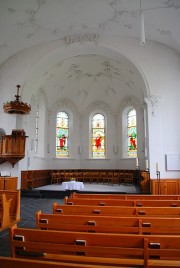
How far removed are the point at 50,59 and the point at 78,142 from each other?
6668 millimetres

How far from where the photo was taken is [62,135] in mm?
16828

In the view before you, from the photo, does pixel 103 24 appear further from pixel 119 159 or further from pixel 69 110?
pixel 119 159

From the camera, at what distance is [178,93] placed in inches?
426

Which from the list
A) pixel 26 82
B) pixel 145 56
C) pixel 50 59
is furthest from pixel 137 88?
pixel 26 82

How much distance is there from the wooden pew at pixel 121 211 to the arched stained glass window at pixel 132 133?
12.0m

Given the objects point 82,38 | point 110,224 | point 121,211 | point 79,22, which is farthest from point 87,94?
point 110,224

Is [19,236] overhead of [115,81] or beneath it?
beneath

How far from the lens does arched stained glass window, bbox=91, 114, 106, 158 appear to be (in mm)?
17156

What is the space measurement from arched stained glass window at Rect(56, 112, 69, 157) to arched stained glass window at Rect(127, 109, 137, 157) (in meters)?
4.54

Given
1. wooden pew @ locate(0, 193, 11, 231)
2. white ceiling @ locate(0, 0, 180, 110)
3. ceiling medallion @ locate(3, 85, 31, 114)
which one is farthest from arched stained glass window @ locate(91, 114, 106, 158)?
wooden pew @ locate(0, 193, 11, 231)

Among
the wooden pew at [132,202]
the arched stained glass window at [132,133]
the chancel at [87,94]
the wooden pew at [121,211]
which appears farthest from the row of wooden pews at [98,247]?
the arched stained glass window at [132,133]

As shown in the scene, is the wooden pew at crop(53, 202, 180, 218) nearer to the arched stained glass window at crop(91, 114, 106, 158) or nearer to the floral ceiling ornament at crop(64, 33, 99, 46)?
the floral ceiling ornament at crop(64, 33, 99, 46)

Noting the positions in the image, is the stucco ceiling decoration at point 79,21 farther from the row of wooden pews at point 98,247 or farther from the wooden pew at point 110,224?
the row of wooden pews at point 98,247

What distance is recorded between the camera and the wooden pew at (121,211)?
3865mm
